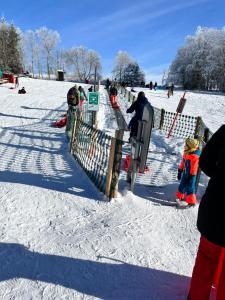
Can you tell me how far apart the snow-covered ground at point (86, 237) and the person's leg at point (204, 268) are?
1.39ft

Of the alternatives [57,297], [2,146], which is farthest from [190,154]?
[2,146]

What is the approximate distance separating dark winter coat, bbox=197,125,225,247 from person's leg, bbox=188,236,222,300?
15 cm

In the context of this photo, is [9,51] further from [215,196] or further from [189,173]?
[215,196]

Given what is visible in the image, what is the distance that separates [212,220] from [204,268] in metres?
0.48

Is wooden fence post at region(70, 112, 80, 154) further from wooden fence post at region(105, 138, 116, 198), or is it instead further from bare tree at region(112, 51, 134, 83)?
bare tree at region(112, 51, 134, 83)

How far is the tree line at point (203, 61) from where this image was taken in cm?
6250

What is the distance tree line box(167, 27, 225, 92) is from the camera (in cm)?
6250

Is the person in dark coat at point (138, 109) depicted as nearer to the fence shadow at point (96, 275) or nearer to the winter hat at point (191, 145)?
the winter hat at point (191, 145)

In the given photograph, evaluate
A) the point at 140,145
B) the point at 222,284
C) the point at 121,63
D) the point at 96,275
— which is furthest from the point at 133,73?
the point at 222,284

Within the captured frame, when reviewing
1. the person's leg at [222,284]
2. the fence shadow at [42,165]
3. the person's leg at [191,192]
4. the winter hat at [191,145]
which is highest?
the winter hat at [191,145]

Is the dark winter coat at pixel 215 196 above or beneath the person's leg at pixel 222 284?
above

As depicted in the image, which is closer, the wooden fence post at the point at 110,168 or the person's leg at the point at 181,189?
the wooden fence post at the point at 110,168

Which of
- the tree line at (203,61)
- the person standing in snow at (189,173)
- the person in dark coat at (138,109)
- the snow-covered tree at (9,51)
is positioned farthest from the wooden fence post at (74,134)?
the tree line at (203,61)

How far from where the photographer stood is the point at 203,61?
65125 mm
